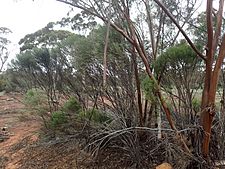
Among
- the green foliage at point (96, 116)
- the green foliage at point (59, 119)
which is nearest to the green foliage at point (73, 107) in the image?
the green foliage at point (59, 119)

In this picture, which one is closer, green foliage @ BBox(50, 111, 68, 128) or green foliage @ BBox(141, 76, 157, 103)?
green foliage @ BBox(141, 76, 157, 103)

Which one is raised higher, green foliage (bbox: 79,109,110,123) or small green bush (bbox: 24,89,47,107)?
small green bush (bbox: 24,89,47,107)

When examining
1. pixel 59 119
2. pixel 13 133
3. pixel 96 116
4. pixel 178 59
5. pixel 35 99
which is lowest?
pixel 13 133

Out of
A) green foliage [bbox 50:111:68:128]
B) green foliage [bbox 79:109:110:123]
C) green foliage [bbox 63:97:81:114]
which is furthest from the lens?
green foliage [bbox 63:97:81:114]

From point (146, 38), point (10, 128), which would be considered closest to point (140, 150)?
point (146, 38)

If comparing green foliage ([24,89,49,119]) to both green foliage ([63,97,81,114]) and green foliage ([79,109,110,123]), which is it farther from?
green foliage ([79,109,110,123])

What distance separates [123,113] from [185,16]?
10.0 ft

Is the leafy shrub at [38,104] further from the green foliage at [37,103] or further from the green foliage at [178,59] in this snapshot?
the green foliage at [178,59]

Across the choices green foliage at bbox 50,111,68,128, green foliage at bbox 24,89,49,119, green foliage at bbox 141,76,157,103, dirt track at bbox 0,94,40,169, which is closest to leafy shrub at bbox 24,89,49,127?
green foliage at bbox 24,89,49,119

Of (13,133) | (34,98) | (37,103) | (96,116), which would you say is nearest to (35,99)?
(34,98)

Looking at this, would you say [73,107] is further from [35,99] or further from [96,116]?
[35,99]

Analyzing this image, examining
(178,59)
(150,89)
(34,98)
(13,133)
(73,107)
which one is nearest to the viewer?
(178,59)

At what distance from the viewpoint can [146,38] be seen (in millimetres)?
9328

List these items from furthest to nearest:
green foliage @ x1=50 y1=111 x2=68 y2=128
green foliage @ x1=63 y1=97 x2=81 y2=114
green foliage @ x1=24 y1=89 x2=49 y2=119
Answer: green foliage @ x1=24 y1=89 x2=49 y2=119 < green foliage @ x1=63 y1=97 x2=81 y2=114 < green foliage @ x1=50 y1=111 x2=68 y2=128
